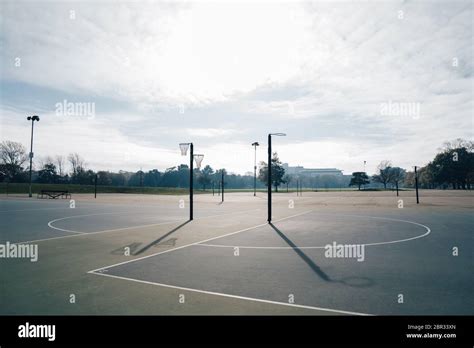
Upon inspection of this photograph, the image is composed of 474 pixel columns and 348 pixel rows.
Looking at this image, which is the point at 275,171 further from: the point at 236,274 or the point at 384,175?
the point at 236,274

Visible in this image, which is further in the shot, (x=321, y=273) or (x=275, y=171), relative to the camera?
(x=275, y=171)

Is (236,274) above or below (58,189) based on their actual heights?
below

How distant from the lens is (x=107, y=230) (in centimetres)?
1531

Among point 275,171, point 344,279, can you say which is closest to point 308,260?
point 344,279

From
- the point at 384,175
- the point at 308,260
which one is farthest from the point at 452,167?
the point at 308,260

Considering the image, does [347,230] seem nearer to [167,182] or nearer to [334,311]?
[334,311]

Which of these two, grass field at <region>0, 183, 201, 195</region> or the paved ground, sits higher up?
grass field at <region>0, 183, 201, 195</region>

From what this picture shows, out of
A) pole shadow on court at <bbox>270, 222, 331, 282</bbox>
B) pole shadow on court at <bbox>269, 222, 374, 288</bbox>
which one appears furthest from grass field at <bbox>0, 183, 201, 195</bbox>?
pole shadow on court at <bbox>269, 222, 374, 288</bbox>

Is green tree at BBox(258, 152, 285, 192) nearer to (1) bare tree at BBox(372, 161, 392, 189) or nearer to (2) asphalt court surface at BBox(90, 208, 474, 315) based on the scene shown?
(1) bare tree at BBox(372, 161, 392, 189)

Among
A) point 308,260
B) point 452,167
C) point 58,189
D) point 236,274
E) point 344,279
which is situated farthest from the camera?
point 452,167

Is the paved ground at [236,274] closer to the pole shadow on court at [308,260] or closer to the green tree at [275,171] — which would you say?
the pole shadow on court at [308,260]

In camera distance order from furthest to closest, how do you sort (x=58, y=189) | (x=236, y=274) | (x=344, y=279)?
(x=58, y=189), (x=236, y=274), (x=344, y=279)

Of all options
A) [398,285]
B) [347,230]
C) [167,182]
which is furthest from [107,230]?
[167,182]
